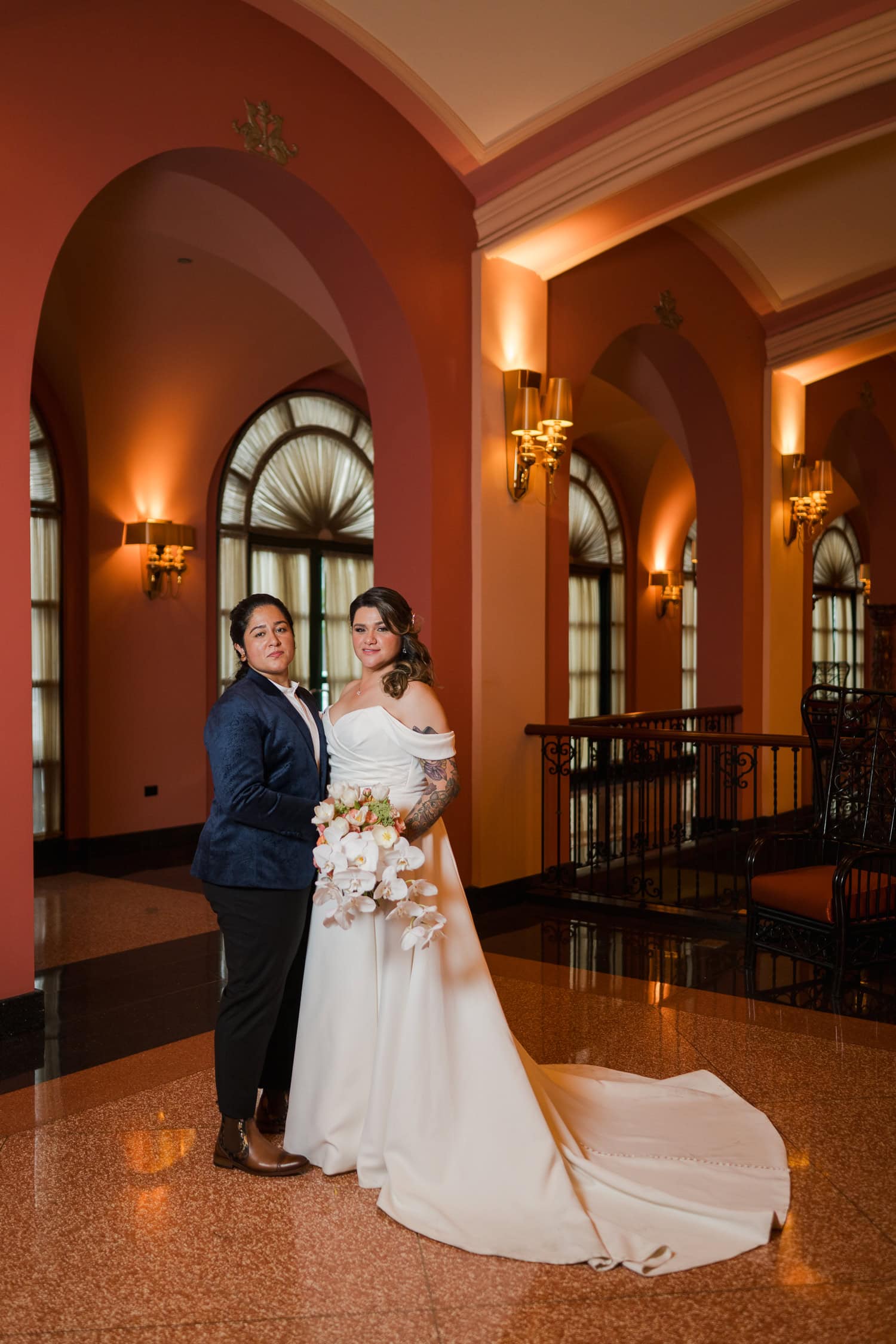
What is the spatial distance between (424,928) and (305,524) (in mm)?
7845

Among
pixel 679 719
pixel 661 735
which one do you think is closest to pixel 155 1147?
pixel 661 735

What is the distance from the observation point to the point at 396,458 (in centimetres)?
613

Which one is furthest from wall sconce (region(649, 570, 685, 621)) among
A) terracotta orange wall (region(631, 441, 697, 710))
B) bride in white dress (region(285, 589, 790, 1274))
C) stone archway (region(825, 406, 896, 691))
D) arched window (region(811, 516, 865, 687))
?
bride in white dress (region(285, 589, 790, 1274))

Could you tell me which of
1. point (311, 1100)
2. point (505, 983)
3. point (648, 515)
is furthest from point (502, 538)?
point (648, 515)

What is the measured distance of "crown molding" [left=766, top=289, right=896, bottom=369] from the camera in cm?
859

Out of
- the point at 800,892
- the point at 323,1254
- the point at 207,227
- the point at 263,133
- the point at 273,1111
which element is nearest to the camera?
the point at 323,1254

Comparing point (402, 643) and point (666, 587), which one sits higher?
point (666, 587)

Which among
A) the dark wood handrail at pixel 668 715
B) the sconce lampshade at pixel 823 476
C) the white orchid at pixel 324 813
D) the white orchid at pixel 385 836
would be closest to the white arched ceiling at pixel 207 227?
the dark wood handrail at pixel 668 715

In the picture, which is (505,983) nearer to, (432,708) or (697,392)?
(432,708)

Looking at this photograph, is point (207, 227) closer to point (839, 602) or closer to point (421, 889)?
point (421, 889)

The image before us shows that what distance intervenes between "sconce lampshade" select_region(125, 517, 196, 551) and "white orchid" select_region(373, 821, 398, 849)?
6150 millimetres

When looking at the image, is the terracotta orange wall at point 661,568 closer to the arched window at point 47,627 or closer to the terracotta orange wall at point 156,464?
the terracotta orange wall at point 156,464

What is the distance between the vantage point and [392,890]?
2668mm

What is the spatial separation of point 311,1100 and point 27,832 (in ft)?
6.20
